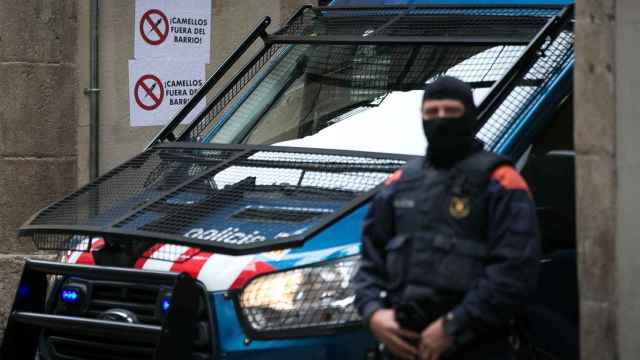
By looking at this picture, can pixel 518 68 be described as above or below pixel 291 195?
above

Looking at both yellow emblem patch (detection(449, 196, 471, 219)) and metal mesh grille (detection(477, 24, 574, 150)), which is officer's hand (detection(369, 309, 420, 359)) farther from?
metal mesh grille (detection(477, 24, 574, 150))

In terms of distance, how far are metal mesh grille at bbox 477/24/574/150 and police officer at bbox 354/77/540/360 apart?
976mm

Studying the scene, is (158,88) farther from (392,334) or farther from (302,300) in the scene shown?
(392,334)

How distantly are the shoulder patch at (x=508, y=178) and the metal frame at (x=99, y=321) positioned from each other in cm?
134

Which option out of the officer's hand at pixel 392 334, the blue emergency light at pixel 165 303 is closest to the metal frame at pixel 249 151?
the blue emergency light at pixel 165 303

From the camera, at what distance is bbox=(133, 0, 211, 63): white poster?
9.57 metres

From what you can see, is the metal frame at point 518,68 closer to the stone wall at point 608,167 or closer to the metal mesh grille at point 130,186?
the stone wall at point 608,167

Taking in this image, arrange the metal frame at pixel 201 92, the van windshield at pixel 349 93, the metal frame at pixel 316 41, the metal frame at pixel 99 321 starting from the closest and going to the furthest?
the metal frame at pixel 99 321 → the van windshield at pixel 349 93 → the metal frame at pixel 316 41 → the metal frame at pixel 201 92

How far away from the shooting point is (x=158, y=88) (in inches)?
379

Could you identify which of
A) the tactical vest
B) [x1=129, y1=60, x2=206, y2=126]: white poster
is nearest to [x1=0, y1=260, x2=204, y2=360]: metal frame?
the tactical vest

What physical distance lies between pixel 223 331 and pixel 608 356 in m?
1.50

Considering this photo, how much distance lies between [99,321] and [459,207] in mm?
1735

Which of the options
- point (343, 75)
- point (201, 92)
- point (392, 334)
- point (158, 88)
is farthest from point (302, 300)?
point (158, 88)

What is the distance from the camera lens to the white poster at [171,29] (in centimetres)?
957
